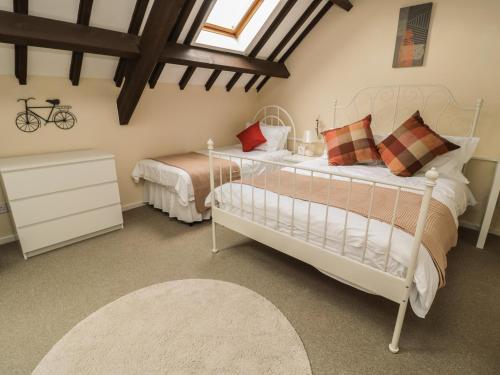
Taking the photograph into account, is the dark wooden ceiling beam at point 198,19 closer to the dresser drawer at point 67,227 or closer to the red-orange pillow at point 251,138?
the red-orange pillow at point 251,138

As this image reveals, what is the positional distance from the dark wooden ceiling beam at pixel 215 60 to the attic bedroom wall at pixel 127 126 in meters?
0.72

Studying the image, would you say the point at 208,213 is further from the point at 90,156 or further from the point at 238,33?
the point at 238,33

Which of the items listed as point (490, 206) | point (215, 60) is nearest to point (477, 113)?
point (490, 206)

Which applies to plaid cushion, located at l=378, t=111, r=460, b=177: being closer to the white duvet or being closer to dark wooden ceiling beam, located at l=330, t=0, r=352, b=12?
the white duvet

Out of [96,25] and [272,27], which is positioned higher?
[272,27]

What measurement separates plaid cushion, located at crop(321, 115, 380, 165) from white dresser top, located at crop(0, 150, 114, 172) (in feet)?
7.45

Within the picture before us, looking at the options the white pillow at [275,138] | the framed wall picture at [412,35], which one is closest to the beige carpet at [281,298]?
the white pillow at [275,138]

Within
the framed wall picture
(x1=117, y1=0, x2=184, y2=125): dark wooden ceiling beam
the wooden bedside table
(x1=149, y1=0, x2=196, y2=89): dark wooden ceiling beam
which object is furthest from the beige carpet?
the framed wall picture

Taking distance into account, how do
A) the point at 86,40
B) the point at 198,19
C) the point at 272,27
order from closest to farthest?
the point at 86,40
the point at 198,19
the point at 272,27

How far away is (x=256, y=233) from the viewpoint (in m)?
2.09

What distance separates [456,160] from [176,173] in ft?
8.66

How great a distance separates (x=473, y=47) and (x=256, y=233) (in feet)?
8.56

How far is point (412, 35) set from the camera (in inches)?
109

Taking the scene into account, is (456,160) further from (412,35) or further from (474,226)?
(412,35)
